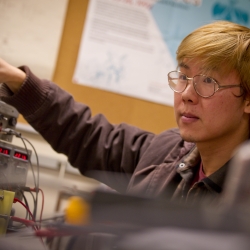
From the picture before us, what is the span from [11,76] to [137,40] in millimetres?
1227

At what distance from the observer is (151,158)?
4.87 ft

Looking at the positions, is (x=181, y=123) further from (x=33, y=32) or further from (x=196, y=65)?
(x=33, y=32)

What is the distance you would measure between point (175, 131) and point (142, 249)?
124 cm

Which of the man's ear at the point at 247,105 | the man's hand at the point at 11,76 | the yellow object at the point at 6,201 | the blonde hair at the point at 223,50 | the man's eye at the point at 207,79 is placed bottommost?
the yellow object at the point at 6,201

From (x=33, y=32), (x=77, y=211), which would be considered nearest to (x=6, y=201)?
(x=77, y=211)

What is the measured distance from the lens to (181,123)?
4.16ft

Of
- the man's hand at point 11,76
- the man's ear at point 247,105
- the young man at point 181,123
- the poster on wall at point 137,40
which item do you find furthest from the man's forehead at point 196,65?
the poster on wall at point 137,40

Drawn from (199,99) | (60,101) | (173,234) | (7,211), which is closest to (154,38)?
(60,101)

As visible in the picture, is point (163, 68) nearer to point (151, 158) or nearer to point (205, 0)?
point (205, 0)

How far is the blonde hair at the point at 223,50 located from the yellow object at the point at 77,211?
836 millimetres

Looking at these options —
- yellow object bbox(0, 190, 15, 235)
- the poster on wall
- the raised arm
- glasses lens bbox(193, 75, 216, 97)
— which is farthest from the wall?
yellow object bbox(0, 190, 15, 235)

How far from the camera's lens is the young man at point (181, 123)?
4.04 ft

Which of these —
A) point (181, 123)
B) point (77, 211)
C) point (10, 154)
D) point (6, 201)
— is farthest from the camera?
point (181, 123)

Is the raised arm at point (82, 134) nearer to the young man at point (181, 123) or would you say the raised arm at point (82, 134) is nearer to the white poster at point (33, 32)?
the young man at point (181, 123)
